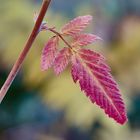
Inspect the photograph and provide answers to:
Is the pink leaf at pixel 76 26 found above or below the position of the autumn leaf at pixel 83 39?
above

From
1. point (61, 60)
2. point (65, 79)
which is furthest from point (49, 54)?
point (65, 79)

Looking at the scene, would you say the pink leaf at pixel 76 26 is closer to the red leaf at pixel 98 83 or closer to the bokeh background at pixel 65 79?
the red leaf at pixel 98 83

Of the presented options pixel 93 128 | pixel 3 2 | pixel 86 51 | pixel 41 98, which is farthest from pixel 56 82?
pixel 86 51

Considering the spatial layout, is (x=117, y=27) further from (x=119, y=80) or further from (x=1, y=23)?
(x=1, y=23)

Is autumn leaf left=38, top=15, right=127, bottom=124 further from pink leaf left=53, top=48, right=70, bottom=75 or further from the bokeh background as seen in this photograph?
the bokeh background

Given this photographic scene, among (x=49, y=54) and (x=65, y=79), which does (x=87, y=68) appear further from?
→ (x=65, y=79)

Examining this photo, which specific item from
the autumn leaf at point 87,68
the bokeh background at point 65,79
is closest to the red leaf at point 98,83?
the autumn leaf at point 87,68

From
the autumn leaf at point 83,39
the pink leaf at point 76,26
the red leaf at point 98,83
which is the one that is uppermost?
the pink leaf at point 76,26
